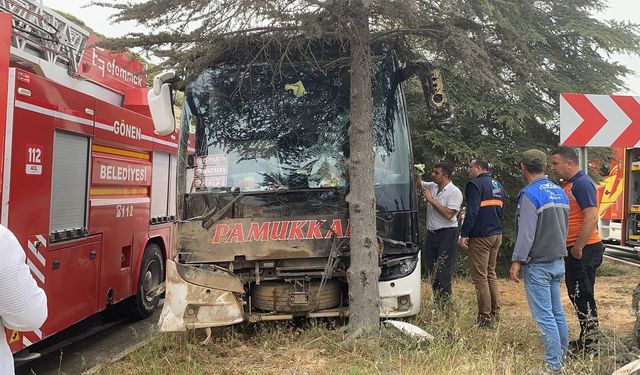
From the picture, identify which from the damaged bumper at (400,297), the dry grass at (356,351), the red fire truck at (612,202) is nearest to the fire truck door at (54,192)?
the dry grass at (356,351)

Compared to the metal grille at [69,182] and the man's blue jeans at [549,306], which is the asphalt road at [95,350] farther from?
the man's blue jeans at [549,306]

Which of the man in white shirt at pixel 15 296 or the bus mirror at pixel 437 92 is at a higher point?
the bus mirror at pixel 437 92

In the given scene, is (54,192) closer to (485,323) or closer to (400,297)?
(400,297)

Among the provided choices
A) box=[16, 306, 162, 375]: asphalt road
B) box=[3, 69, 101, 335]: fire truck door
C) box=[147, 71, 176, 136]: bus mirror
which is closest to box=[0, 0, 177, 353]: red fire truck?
box=[3, 69, 101, 335]: fire truck door

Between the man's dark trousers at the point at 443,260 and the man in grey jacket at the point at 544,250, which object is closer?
the man in grey jacket at the point at 544,250

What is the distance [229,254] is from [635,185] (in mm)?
9534

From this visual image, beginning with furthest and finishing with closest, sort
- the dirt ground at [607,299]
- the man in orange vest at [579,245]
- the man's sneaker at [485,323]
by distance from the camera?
the dirt ground at [607,299], the man's sneaker at [485,323], the man in orange vest at [579,245]

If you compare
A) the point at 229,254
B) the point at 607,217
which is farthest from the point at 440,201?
the point at 607,217

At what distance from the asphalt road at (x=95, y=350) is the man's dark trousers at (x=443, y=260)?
3.08 metres

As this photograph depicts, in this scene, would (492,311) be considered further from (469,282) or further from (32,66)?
(32,66)

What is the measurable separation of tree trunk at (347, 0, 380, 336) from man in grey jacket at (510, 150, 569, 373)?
117 cm

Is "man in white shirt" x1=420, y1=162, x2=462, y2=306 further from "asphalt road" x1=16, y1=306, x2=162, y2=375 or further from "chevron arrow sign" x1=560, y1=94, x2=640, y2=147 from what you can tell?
"asphalt road" x1=16, y1=306, x2=162, y2=375

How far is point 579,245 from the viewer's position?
4398mm

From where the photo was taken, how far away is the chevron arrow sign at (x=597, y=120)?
14.5 feet
